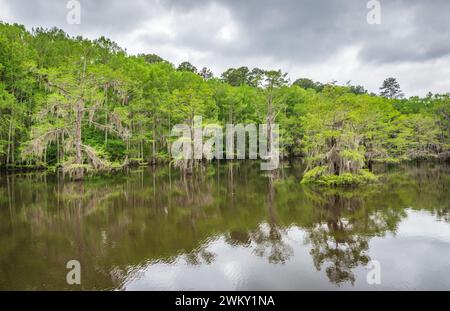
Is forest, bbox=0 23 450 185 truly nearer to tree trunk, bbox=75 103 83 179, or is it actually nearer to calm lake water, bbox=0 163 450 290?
tree trunk, bbox=75 103 83 179

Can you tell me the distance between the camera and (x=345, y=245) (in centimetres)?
952

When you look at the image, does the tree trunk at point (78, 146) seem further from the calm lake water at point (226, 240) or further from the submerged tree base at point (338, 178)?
the submerged tree base at point (338, 178)

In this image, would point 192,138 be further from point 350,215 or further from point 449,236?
point 449,236

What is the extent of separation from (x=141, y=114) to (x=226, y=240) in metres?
31.4

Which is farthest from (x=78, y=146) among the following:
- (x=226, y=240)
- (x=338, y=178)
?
(x=338, y=178)

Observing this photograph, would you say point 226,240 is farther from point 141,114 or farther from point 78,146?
point 141,114

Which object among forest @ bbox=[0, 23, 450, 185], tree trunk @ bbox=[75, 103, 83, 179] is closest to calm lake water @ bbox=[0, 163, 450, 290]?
tree trunk @ bbox=[75, 103, 83, 179]

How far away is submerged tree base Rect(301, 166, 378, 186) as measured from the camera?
67.0 ft

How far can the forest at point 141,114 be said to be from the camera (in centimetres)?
2219

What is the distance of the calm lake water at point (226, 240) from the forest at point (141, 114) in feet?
20.5

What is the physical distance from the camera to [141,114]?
3853cm

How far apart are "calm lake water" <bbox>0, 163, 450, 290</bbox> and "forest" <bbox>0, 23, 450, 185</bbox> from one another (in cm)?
626

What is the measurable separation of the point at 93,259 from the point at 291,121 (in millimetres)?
39988
